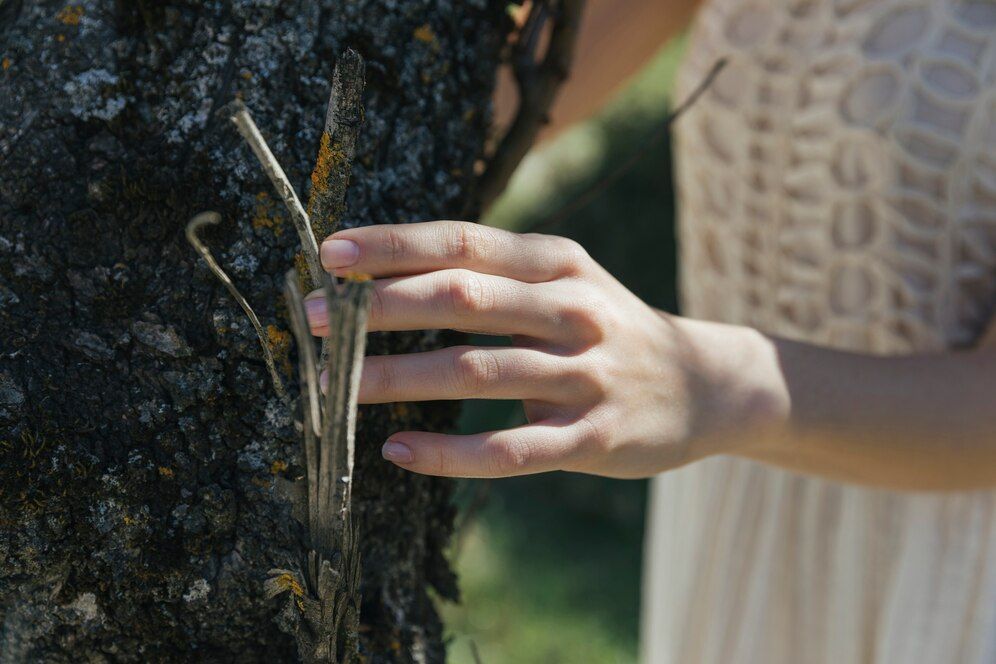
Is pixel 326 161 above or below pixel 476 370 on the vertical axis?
above

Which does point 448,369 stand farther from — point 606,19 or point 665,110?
point 665,110

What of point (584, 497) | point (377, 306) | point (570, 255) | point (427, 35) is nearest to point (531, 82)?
point (427, 35)

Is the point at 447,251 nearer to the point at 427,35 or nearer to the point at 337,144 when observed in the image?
the point at 337,144

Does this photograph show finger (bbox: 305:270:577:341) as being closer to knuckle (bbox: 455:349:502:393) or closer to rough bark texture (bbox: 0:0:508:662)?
knuckle (bbox: 455:349:502:393)

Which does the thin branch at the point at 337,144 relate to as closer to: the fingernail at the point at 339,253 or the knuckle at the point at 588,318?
the fingernail at the point at 339,253

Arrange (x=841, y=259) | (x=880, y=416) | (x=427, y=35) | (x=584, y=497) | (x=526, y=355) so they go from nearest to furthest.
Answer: (x=526, y=355) → (x=427, y=35) → (x=880, y=416) → (x=841, y=259) → (x=584, y=497)

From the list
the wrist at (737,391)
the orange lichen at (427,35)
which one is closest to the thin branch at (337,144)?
the orange lichen at (427,35)
